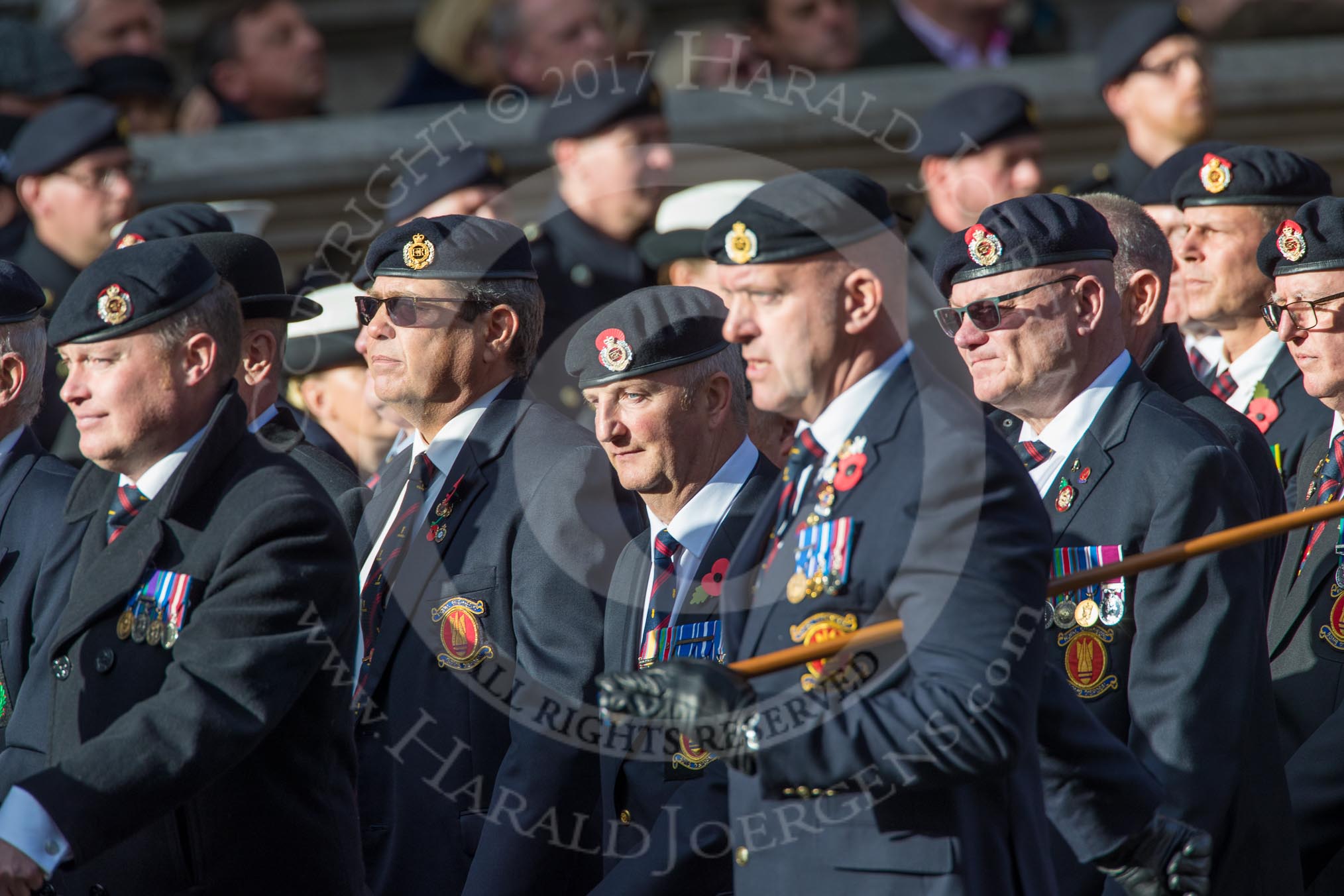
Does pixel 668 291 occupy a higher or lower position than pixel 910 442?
higher

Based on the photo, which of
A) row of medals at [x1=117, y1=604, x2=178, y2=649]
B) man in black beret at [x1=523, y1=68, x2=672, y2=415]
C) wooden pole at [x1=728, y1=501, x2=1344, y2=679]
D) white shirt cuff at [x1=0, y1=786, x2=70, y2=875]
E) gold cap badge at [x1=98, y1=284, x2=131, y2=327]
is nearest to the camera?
wooden pole at [x1=728, y1=501, x2=1344, y2=679]

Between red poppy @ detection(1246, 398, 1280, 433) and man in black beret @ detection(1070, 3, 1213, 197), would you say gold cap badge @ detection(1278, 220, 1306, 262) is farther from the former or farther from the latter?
man in black beret @ detection(1070, 3, 1213, 197)

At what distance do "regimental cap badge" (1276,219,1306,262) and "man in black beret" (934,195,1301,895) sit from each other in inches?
32.9

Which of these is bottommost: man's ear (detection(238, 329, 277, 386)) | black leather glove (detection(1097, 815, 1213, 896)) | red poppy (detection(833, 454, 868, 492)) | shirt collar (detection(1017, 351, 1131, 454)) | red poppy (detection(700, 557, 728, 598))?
black leather glove (detection(1097, 815, 1213, 896))

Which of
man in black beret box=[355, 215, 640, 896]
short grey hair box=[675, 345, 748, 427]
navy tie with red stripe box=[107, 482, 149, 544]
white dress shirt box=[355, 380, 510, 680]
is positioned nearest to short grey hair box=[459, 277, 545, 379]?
man in black beret box=[355, 215, 640, 896]

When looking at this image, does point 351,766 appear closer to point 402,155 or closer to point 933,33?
point 402,155

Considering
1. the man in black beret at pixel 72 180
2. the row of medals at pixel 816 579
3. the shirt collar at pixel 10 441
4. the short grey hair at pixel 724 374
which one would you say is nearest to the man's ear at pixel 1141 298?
the short grey hair at pixel 724 374

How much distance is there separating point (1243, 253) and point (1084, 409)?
1.67m

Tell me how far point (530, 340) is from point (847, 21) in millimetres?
5581

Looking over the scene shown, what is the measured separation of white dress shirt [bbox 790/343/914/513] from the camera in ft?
12.4

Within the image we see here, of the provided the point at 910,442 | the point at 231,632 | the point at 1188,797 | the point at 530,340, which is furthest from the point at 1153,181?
the point at 231,632

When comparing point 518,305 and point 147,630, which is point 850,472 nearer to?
point 147,630

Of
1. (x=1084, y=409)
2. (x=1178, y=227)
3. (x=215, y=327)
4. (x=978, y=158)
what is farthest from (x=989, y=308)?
(x=978, y=158)

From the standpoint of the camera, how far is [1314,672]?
216 inches
